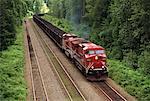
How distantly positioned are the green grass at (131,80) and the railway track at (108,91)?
1015 millimetres

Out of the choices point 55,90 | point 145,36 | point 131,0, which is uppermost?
point 131,0

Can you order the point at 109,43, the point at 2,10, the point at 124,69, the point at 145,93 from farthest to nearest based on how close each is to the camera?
the point at 109,43 → the point at 2,10 → the point at 124,69 → the point at 145,93

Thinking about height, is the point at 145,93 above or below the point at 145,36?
below

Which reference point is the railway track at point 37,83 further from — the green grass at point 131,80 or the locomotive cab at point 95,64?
the green grass at point 131,80

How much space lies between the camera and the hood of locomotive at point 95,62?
96.7 feet

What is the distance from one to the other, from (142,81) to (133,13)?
1369 cm

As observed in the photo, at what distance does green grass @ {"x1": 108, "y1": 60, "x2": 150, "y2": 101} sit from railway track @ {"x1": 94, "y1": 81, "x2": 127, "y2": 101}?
1015mm

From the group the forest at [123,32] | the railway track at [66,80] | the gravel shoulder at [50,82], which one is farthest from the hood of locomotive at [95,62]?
the gravel shoulder at [50,82]

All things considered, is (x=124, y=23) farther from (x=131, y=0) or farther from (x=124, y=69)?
(x=124, y=69)

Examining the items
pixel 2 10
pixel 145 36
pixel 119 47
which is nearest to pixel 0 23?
pixel 2 10

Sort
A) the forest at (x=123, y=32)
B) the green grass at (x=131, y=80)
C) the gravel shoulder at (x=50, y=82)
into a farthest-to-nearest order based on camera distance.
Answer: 1. the forest at (x=123, y=32)
2. the gravel shoulder at (x=50, y=82)
3. the green grass at (x=131, y=80)

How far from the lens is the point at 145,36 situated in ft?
114

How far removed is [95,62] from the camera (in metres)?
29.5

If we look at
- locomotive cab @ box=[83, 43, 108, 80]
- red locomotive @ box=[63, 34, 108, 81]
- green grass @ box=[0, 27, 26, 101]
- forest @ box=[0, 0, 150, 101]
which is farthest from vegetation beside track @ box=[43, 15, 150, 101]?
green grass @ box=[0, 27, 26, 101]
